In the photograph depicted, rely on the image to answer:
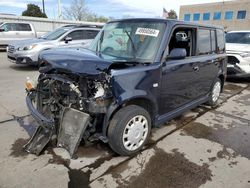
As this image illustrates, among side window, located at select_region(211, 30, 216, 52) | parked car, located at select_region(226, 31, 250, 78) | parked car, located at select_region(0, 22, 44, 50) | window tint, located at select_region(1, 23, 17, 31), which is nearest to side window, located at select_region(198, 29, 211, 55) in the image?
side window, located at select_region(211, 30, 216, 52)

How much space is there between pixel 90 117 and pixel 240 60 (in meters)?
6.25

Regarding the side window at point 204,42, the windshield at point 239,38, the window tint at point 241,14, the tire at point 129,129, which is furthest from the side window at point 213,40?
the window tint at point 241,14

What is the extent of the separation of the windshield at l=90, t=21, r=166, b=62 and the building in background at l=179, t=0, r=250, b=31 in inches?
1618

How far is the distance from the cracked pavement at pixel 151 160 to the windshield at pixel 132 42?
1.37 m

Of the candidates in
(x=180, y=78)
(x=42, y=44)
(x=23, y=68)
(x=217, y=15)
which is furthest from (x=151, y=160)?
(x=217, y=15)

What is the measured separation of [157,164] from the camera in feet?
9.46

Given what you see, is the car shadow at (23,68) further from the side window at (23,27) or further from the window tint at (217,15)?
the window tint at (217,15)

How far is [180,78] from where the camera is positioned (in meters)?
A: 3.53

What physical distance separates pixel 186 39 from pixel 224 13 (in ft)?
156

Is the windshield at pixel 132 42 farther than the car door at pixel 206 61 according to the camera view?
No

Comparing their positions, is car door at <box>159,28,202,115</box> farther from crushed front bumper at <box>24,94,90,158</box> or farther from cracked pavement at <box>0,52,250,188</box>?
crushed front bumper at <box>24,94,90,158</box>

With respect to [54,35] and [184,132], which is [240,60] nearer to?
[184,132]

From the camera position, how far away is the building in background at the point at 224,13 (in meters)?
41.1

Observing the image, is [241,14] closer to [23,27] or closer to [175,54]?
[23,27]
